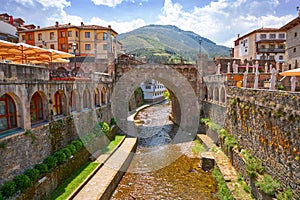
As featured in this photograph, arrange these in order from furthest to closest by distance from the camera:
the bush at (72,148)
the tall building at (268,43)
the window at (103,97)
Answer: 1. the tall building at (268,43)
2. the window at (103,97)
3. the bush at (72,148)

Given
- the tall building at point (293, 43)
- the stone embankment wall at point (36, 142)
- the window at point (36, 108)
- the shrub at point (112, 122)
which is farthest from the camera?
the tall building at point (293, 43)

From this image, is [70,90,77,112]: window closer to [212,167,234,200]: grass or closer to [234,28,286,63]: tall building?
[212,167,234,200]: grass

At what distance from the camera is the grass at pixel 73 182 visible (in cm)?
1030

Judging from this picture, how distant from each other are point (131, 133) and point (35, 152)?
13429mm

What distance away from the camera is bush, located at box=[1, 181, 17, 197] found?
8.09 m

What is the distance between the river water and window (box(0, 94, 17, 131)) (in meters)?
6.68

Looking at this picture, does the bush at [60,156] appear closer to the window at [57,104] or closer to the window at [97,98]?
the window at [57,104]

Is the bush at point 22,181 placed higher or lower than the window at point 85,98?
lower

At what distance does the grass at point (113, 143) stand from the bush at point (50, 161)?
5539 millimetres

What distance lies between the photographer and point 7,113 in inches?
389

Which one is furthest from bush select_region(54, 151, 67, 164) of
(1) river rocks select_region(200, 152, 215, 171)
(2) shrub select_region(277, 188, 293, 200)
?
(2) shrub select_region(277, 188, 293, 200)

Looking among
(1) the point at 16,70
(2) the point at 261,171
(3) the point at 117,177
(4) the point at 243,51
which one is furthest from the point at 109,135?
(4) the point at 243,51

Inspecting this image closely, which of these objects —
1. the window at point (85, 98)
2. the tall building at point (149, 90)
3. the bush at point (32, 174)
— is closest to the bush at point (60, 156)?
the bush at point (32, 174)

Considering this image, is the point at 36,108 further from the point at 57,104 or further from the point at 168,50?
the point at 168,50
